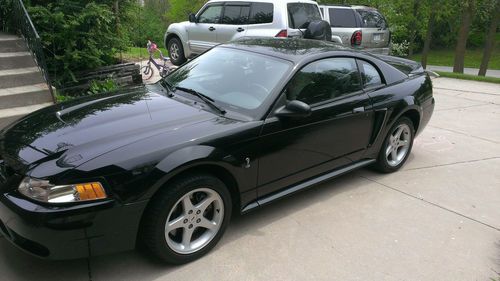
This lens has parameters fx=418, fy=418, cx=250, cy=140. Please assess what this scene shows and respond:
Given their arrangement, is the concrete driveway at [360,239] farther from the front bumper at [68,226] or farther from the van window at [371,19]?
the van window at [371,19]

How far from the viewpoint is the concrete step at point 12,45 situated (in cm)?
641

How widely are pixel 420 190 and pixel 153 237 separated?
2955mm

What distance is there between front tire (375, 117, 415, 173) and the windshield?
5.59 ft

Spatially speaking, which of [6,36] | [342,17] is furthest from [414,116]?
[342,17]

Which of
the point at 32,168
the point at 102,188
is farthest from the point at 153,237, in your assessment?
the point at 32,168

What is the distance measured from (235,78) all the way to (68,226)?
6.20 ft

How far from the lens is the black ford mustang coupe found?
251 centimetres

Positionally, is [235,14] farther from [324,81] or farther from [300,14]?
Result: [324,81]

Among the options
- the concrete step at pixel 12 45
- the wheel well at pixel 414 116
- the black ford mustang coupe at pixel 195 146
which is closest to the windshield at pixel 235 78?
the black ford mustang coupe at pixel 195 146

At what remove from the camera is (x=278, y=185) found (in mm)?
3523

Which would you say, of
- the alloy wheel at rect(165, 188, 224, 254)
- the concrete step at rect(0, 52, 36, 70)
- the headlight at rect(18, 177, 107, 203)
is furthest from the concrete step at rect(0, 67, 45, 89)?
the alloy wheel at rect(165, 188, 224, 254)

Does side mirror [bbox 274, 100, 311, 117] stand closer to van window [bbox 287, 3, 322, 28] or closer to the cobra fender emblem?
the cobra fender emblem

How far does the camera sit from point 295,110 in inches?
130

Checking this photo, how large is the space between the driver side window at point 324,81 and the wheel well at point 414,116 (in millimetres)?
928
